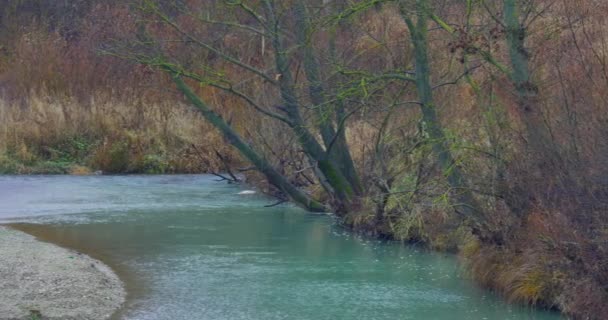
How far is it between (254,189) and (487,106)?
32.4 feet

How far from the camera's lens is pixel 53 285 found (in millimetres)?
10906

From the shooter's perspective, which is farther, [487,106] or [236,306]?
[487,106]

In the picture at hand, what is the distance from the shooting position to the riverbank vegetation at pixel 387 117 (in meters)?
10.2

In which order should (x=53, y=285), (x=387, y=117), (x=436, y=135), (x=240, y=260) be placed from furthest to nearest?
(x=387, y=117)
(x=240, y=260)
(x=436, y=135)
(x=53, y=285)

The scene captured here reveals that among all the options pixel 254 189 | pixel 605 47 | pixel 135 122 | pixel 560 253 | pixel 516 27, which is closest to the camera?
pixel 560 253

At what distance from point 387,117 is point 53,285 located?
250 inches

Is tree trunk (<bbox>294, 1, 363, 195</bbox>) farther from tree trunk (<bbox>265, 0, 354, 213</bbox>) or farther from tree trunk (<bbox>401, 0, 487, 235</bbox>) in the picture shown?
tree trunk (<bbox>401, 0, 487, 235</bbox>)

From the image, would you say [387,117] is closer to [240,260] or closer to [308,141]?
[308,141]

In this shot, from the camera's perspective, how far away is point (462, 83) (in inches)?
628

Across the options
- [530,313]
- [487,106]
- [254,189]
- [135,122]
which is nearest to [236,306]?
[530,313]

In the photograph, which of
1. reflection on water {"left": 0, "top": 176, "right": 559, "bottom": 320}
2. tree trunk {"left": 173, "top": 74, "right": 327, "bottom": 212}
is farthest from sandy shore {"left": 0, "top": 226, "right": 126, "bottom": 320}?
tree trunk {"left": 173, "top": 74, "right": 327, "bottom": 212}

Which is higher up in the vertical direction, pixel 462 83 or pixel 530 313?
pixel 462 83

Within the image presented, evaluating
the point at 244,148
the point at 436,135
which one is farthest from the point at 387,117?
the point at 244,148

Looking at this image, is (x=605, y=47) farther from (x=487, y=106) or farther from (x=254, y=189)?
(x=254, y=189)
